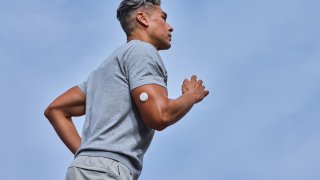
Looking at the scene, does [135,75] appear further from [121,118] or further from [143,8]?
[143,8]

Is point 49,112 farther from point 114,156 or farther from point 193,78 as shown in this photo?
point 193,78

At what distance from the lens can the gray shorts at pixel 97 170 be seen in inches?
229

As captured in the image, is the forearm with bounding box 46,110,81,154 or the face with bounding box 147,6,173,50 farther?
the forearm with bounding box 46,110,81,154

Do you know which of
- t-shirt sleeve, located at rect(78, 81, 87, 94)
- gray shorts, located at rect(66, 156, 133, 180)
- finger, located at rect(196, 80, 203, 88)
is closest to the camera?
gray shorts, located at rect(66, 156, 133, 180)

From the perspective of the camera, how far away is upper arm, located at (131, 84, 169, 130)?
5.88 metres

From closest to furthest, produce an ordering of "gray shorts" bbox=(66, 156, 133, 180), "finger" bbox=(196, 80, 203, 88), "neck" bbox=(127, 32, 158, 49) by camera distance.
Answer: "gray shorts" bbox=(66, 156, 133, 180) → "finger" bbox=(196, 80, 203, 88) → "neck" bbox=(127, 32, 158, 49)

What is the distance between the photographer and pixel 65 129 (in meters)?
6.94

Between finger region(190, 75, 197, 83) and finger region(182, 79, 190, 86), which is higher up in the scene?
finger region(190, 75, 197, 83)

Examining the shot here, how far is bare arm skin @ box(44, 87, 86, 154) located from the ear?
2.89ft

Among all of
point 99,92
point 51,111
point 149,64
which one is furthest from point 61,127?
point 149,64

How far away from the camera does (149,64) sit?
612 centimetres

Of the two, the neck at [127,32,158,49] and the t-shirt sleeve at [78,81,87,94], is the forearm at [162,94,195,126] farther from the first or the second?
the t-shirt sleeve at [78,81,87,94]

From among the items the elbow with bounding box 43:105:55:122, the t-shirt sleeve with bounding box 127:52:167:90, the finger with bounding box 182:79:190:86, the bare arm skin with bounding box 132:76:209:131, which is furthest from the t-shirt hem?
the elbow with bounding box 43:105:55:122

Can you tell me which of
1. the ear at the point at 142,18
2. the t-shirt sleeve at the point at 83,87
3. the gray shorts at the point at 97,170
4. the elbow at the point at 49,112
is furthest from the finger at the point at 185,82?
the elbow at the point at 49,112
